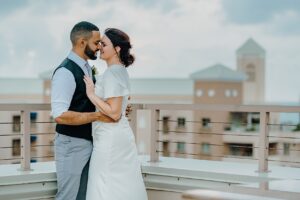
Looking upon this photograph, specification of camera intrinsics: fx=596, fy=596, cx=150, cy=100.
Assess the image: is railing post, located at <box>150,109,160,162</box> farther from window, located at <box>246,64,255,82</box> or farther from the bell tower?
window, located at <box>246,64,255,82</box>

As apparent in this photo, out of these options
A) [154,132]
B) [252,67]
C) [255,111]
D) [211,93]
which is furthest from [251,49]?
[255,111]

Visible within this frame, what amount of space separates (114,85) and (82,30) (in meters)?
0.36

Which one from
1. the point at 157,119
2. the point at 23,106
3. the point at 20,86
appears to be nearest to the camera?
the point at 23,106

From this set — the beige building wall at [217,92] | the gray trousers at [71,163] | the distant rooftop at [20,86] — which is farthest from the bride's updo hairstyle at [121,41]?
the distant rooftop at [20,86]

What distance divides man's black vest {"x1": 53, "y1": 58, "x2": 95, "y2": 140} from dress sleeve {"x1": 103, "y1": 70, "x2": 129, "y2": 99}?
132 millimetres

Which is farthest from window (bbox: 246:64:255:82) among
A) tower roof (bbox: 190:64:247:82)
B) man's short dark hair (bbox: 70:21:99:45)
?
man's short dark hair (bbox: 70:21:99:45)

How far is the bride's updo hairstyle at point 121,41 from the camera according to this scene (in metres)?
3.46

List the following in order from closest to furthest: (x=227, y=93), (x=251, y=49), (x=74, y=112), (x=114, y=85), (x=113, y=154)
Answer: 1. (x=74, y=112)
2. (x=114, y=85)
3. (x=113, y=154)
4. (x=227, y=93)
5. (x=251, y=49)

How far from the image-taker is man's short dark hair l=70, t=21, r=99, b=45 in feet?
11.0

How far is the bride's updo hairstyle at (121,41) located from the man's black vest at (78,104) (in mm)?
260

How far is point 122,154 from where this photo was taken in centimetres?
357

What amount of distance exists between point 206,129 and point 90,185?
170 ft

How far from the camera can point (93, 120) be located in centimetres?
337

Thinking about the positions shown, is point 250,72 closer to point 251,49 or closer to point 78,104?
point 251,49
